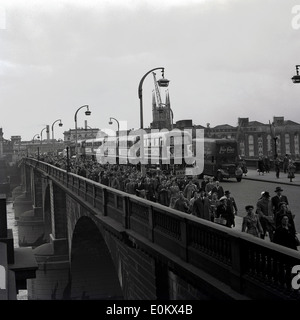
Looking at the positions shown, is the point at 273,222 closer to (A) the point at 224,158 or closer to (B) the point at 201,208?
(B) the point at 201,208

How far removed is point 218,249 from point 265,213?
193 inches

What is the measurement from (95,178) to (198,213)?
47.2ft

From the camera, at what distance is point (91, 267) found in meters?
33.5

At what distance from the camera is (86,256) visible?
3478 centimetres

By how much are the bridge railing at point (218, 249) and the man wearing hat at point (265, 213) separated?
9.60 feet

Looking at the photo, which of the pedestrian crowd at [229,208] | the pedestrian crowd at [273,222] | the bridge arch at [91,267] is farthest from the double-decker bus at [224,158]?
the pedestrian crowd at [273,222]

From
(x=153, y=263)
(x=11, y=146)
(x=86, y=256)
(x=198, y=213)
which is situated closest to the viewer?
(x=153, y=263)

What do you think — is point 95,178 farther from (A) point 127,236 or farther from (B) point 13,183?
(B) point 13,183

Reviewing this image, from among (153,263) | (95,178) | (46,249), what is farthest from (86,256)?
(153,263)

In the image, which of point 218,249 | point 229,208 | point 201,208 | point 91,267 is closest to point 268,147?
point 91,267

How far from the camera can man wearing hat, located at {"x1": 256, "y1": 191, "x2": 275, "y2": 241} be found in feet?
40.9

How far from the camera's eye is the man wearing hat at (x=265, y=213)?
1245 centimetres

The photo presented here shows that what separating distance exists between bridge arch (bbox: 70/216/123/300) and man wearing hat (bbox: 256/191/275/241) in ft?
58.7

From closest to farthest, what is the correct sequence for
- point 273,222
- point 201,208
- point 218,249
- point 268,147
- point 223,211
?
1. point 218,249
2. point 201,208
3. point 273,222
4. point 223,211
5. point 268,147
